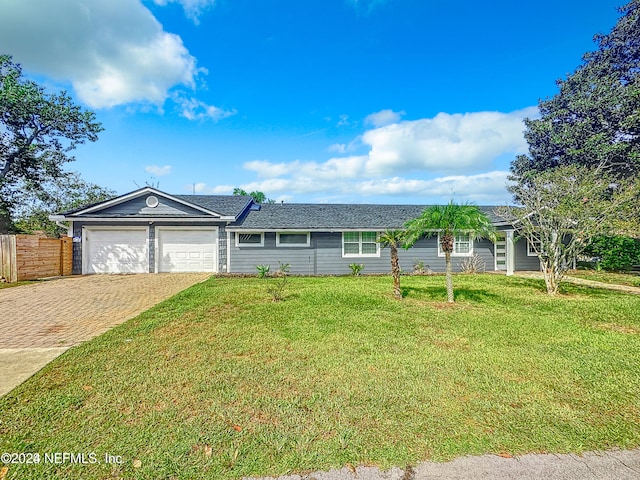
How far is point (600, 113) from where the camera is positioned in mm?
16828

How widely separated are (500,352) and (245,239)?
12147 millimetres

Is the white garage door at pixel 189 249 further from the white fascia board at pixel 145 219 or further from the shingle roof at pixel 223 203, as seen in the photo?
the shingle roof at pixel 223 203

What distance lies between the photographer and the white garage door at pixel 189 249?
48.8ft

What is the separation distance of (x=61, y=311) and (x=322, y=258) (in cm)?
→ 992

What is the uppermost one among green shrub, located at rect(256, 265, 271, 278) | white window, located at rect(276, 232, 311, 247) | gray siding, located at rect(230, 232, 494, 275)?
white window, located at rect(276, 232, 311, 247)

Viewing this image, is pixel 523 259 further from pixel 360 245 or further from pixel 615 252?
pixel 360 245

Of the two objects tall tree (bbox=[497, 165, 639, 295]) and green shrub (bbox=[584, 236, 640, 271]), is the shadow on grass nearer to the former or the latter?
tall tree (bbox=[497, 165, 639, 295])

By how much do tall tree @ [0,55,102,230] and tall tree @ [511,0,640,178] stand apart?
98.9ft

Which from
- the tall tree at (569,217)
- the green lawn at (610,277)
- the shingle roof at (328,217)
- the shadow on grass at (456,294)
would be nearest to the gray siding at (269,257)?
the shingle roof at (328,217)

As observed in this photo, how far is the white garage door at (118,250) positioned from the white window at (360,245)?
32.3ft

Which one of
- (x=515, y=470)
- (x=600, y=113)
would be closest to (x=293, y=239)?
(x=515, y=470)

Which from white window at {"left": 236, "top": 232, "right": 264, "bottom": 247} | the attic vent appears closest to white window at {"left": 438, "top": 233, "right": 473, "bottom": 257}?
white window at {"left": 236, "top": 232, "right": 264, "bottom": 247}

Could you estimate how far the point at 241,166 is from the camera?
22.4 metres

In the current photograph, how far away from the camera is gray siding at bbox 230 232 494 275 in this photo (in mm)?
14555
